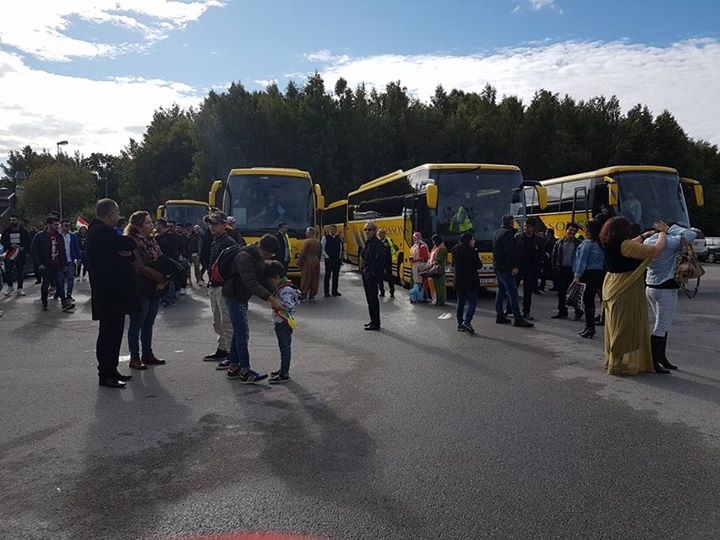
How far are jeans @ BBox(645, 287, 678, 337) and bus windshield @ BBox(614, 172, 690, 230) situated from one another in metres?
11.0

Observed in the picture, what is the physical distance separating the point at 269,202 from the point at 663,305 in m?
12.1

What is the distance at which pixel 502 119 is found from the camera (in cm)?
4850

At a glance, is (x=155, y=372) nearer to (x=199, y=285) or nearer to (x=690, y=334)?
(x=690, y=334)

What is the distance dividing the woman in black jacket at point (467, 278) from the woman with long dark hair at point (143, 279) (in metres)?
5.04

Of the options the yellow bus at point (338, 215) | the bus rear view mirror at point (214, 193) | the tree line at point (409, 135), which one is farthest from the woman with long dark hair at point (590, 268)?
the tree line at point (409, 135)

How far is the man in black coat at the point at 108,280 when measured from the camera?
280 inches

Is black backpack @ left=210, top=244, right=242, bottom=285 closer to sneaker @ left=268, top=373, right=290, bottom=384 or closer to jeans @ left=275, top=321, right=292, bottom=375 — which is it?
jeans @ left=275, top=321, right=292, bottom=375

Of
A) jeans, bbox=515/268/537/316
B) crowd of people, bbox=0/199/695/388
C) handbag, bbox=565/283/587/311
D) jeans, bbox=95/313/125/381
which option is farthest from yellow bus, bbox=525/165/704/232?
jeans, bbox=95/313/125/381

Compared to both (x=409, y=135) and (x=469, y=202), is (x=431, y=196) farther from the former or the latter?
Answer: (x=409, y=135)

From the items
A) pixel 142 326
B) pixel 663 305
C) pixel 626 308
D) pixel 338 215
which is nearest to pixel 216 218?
pixel 142 326

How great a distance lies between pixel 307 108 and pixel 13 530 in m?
40.9

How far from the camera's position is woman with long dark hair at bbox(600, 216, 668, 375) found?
7.57 metres

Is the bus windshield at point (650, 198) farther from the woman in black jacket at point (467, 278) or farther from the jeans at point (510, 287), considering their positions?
the woman in black jacket at point (467, 278)

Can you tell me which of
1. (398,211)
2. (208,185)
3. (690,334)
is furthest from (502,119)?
(690,334)
